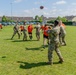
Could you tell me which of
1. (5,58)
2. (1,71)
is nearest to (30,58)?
(5,58)

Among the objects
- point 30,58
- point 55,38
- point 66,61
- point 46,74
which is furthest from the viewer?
point 30,58

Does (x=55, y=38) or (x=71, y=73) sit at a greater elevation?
(x=55, y=38)

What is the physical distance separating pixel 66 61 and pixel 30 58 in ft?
6.98

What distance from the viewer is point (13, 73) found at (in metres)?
9.86

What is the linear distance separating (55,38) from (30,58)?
9.12 ft

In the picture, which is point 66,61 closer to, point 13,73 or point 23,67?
point 23,67

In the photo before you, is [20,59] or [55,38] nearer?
[55,38]

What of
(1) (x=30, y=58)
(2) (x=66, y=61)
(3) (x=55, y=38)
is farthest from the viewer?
(1) (x=30, y=58)

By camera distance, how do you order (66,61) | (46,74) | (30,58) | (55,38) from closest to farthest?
(46,74)
(55,38)
(66,61)
(30,58)

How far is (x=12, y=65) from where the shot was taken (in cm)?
1127

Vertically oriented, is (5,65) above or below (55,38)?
below

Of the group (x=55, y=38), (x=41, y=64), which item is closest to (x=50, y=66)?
(x=41, y=64)

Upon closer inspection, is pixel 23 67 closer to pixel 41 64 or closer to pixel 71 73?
pixel 41 64

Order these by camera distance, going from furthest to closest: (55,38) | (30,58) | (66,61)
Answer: (30,58) → (66,61) → (55,38)
